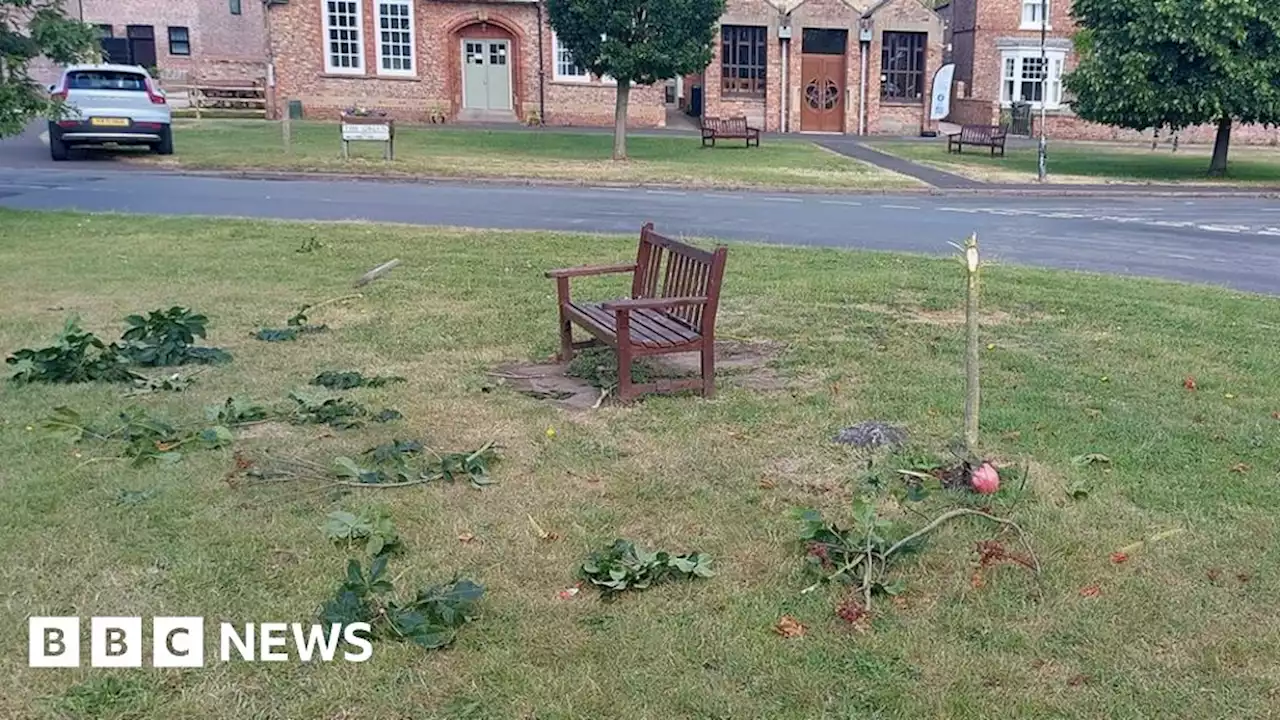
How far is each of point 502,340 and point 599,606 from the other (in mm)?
4260

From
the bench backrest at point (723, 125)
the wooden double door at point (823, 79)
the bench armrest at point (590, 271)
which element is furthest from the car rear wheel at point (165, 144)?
the wooden double door at point (823, 79)

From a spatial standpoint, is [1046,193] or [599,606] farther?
[1046,193]

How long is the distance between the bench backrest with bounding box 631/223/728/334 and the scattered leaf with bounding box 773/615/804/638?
9.10ft

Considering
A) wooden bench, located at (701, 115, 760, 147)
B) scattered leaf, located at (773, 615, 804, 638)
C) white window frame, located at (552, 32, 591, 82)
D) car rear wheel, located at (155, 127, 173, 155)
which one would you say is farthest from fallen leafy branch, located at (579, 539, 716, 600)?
white window frame, located at (552, 32, 591, 82)

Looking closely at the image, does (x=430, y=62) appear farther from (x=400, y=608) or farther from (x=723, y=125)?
(x=400, y=608)

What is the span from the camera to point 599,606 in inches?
158

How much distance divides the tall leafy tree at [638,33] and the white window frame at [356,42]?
51.0 feet

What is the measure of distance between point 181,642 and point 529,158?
78.6 feet

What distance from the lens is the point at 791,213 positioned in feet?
57.9

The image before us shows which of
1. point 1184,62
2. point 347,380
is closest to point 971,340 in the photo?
point 347,380

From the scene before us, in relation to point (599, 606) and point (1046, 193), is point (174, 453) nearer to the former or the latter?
point (599, 606)

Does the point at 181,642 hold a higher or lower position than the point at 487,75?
lower

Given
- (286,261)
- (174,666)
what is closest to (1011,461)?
(174,666)

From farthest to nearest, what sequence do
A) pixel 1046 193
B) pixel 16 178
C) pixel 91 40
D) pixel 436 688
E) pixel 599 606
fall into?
pixel 1046 193
pixel 16 178
pixel 91 40
pixel 599 606
pixel 436 688
